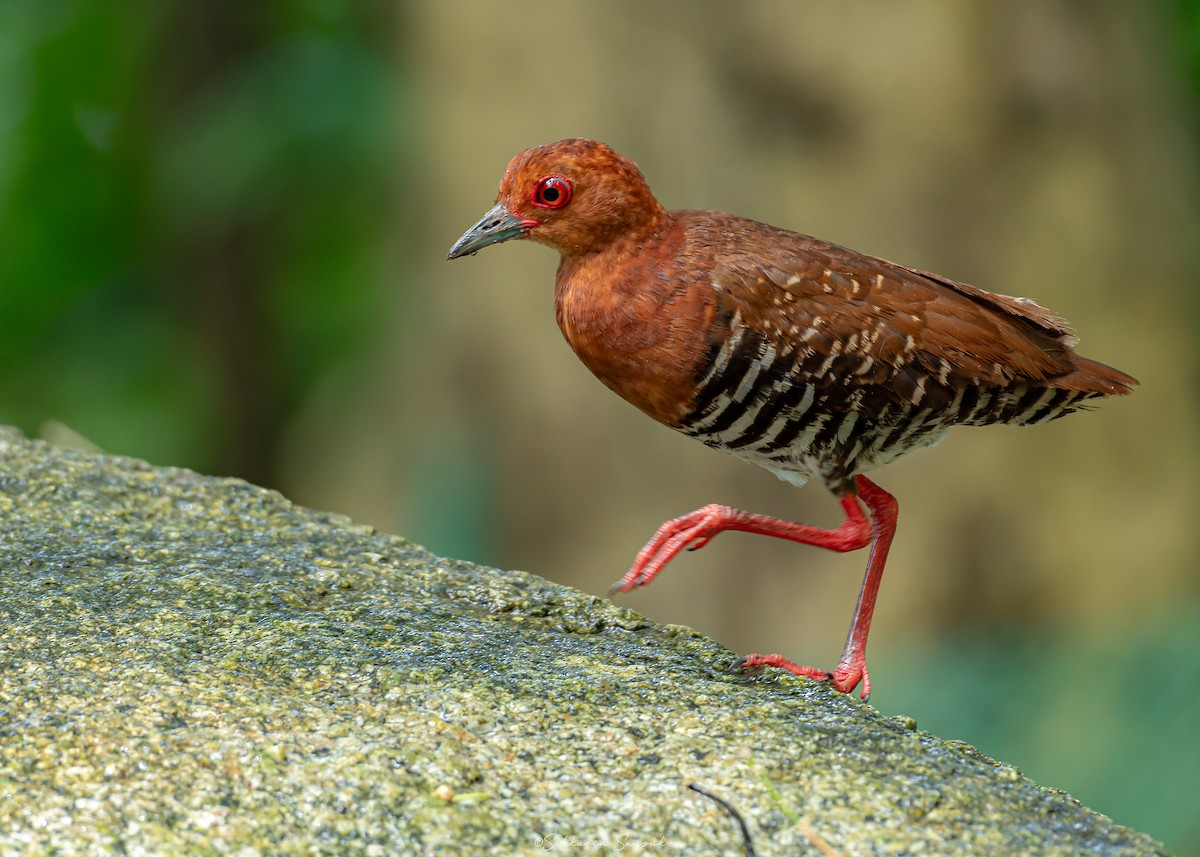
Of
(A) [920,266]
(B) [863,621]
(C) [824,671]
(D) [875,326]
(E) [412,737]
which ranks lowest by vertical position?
(E) [412,737]

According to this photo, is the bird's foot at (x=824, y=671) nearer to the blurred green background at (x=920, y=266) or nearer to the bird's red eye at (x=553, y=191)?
the bird's red eye at (x=553, y=191)

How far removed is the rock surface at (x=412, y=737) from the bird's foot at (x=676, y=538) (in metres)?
0.25

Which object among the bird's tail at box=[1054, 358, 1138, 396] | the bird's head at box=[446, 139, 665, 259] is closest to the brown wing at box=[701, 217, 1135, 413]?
the bird's tail at box=[1054, 358, 1138, 396]

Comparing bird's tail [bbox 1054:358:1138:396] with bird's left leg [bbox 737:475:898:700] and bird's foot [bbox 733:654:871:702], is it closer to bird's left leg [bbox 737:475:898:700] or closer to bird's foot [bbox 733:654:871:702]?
bird's left leg [bbox 737:475:898:700]

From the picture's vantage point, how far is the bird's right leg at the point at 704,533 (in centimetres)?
388

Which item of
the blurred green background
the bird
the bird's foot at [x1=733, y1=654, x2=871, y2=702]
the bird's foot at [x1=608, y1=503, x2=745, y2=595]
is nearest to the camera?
the bird's foot at [x1=733, y1=654, x2=871, y2=702]

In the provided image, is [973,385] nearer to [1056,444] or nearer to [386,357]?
[1056,444]

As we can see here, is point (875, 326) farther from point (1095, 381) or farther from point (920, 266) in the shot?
point (920, 266)

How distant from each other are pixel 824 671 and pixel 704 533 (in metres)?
0.52

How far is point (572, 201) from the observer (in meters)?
4.02

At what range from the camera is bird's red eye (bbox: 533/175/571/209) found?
400cm

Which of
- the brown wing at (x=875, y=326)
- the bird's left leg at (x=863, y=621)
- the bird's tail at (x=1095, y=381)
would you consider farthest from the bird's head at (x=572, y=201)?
the bird's tail at (x=1095, y=381)

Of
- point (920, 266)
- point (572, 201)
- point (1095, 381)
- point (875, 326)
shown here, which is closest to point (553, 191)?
point (572, 201)

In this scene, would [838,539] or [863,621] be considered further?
[838,539]
